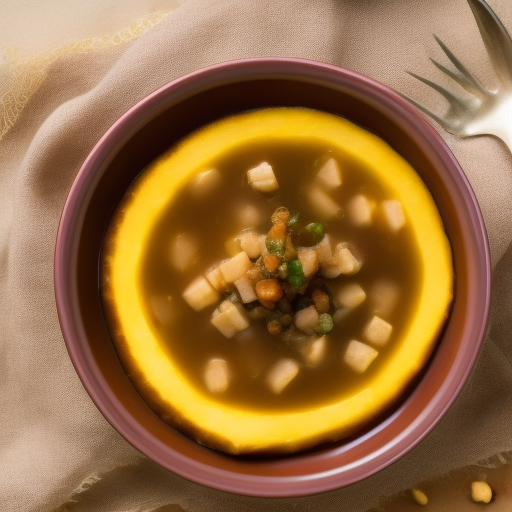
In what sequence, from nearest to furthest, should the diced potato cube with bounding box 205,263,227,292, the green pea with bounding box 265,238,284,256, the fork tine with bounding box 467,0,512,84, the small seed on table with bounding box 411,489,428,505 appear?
the green pea with bounding box 265,238,284,256
the diced potato cube with bounding box 205,263,227,292
the fork tine with bounding box 467,0,512,84
the small seed on table with bounding box 411,489,428,505

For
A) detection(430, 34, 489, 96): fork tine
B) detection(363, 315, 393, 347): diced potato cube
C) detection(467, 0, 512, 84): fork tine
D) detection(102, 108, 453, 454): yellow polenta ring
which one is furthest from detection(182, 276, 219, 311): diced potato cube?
detection(467, 0, 512, 84): fork tine

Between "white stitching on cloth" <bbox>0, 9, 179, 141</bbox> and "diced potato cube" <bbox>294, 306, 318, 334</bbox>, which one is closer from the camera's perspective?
"diced potato cube" <bbox>294, 306, 318, 334</bbox>

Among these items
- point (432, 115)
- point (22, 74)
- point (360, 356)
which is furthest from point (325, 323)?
point (22, 74)

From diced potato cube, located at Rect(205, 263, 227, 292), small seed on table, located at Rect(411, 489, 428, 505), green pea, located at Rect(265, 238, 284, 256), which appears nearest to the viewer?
green pea, located at Rect(265, 238, 284, 256)

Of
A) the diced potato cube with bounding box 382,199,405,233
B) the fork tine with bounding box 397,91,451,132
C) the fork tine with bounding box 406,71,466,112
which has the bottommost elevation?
the diced potato cube with bounding box 382,199,405,233

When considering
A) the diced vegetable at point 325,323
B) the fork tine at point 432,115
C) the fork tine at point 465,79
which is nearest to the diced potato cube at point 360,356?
the diced vegetable at point 325,323

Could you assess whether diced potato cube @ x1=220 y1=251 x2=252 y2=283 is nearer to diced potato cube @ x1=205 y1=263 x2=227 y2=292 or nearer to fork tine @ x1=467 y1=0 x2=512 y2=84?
diced potato cube @ x1=205 y1=263 x2=227 y2=292

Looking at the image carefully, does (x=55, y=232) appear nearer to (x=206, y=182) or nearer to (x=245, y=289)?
(x=206, y=182)
